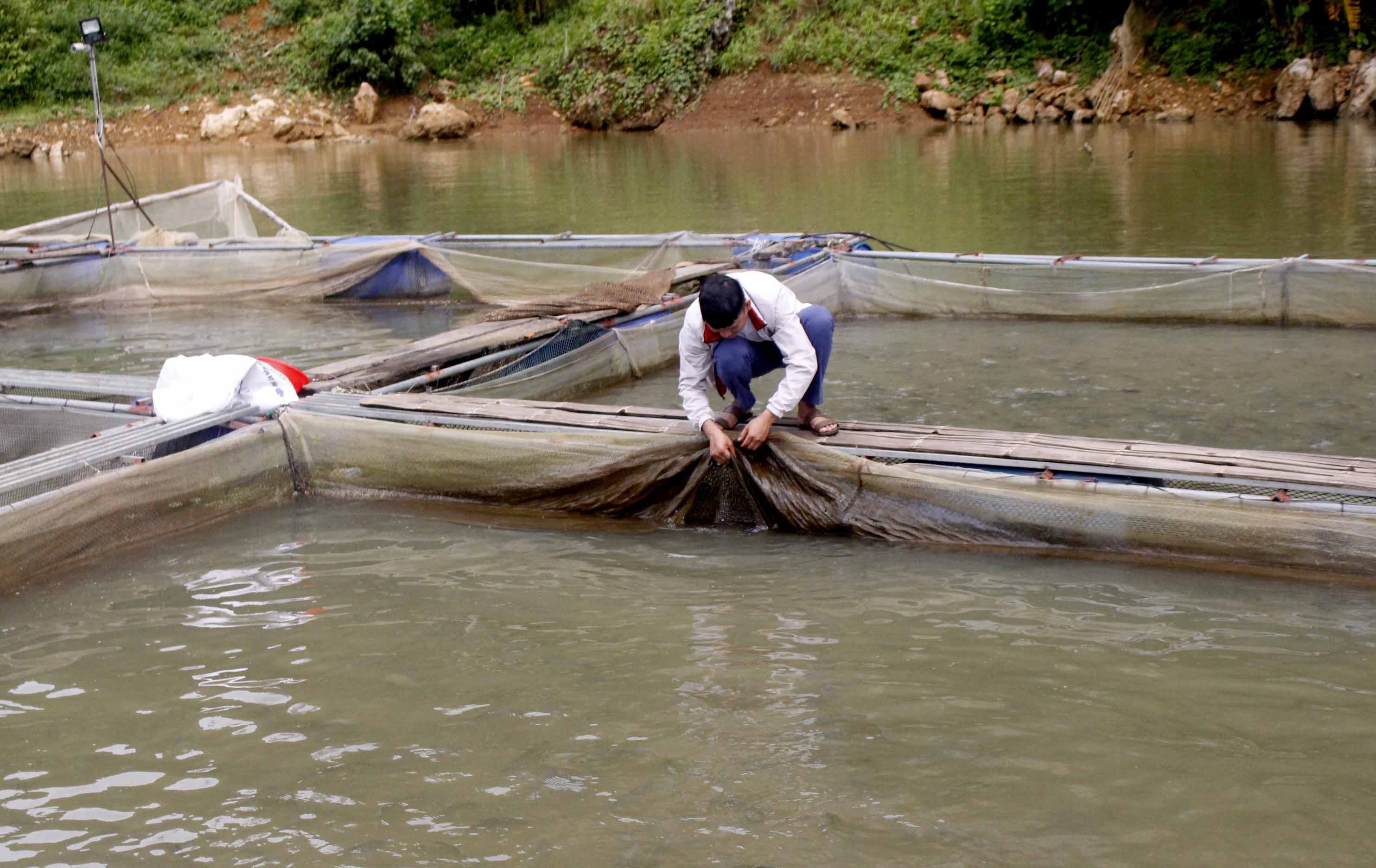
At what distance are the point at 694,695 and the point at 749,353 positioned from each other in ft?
5.21

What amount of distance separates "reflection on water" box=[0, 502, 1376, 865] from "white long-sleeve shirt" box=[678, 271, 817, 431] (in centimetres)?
50

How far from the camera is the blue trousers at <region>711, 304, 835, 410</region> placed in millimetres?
4480

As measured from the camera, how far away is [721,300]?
409 cm

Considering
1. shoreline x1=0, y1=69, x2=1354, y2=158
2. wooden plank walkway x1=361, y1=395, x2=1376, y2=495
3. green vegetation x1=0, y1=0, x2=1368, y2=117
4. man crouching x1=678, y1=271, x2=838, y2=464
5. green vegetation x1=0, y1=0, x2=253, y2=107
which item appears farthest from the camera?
green vegetation x1=0, y1=0, x2=253, y2=107

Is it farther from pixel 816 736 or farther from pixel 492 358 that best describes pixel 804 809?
pixel 492 358

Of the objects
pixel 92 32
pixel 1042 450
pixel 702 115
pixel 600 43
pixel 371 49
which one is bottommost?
pixel 1042 450

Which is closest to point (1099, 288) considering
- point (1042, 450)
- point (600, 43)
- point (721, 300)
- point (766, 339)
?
point (1042, 450)

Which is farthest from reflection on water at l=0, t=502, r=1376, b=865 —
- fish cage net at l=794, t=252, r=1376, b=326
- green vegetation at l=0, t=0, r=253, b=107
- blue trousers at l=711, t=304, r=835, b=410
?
green vegetation at l=0, t=0, r=253, b=107

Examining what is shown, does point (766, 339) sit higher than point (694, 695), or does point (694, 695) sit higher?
point (766, 339)

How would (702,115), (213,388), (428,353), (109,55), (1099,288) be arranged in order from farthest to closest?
1. (109,55)
2. (702,115)
3. (1099,288)
4. (428,353)
5. (213,388)

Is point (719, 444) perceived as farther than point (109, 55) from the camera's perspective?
No

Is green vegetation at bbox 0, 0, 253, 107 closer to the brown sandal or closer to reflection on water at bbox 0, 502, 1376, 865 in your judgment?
the brown sandal

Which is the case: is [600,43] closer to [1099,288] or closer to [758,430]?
[1099,288]

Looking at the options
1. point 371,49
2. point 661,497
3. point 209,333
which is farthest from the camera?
point 371,49
